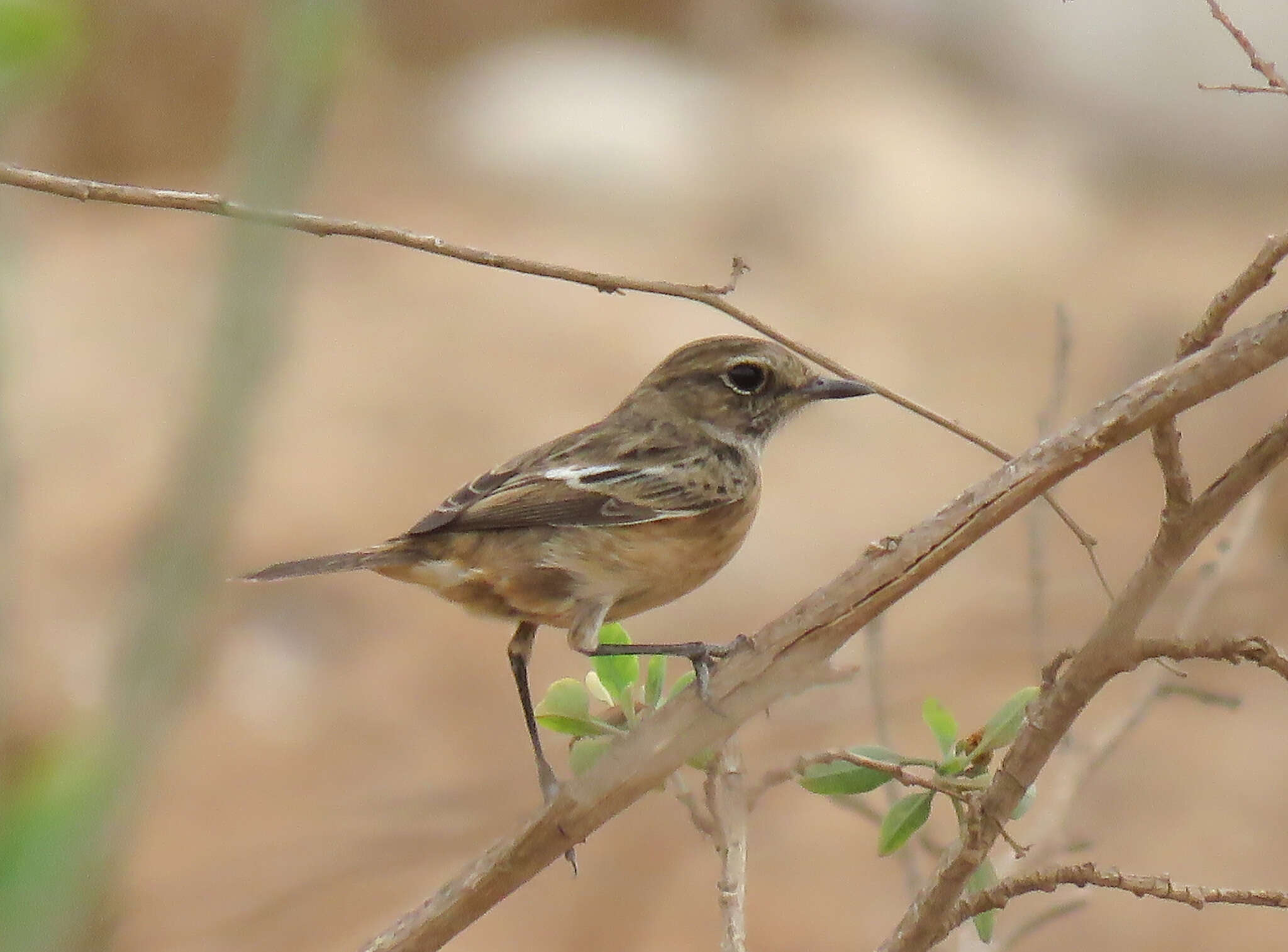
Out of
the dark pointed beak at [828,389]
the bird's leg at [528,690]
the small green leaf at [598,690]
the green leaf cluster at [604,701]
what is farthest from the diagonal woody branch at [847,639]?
the dark pointed beak at [828,389]

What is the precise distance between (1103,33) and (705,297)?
1261cm

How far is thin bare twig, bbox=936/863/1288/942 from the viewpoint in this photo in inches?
89.1

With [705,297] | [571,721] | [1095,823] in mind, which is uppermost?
[705,297]

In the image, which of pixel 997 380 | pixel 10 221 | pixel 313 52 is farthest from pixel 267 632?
pixel 313 52

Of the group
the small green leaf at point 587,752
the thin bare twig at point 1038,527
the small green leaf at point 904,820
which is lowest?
the small green leaf at point 587,752

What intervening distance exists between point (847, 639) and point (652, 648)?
2.62 feet

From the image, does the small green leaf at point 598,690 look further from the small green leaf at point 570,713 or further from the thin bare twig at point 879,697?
the thin bare twig at point 879,697

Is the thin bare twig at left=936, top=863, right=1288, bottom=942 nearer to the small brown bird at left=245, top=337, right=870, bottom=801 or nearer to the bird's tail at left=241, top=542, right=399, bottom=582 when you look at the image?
the small brown bird at left=245, top=337, right=870, bottom=801

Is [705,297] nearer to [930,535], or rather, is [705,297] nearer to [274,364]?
[930,535]

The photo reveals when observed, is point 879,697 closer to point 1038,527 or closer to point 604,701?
point 604,701

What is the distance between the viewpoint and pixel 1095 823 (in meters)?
6.16

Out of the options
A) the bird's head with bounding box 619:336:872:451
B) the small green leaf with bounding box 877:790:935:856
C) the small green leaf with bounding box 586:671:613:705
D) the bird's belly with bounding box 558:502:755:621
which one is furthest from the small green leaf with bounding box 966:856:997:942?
the bird's head with bounding box 619:336:872:451

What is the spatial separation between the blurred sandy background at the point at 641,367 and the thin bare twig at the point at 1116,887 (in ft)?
1.14

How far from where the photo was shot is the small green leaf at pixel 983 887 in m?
2.54
